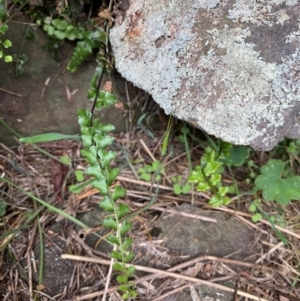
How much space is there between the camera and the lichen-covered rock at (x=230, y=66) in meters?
1.68

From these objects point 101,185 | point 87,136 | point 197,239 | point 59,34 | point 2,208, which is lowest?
point 2,208

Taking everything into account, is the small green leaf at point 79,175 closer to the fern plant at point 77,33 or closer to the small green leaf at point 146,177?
the small green leaf at point 146,177

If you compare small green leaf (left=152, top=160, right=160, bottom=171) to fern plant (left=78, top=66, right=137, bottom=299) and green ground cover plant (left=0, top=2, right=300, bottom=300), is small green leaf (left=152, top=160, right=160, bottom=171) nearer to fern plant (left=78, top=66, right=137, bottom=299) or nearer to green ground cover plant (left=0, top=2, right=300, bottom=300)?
green ground cover plant (left=0, top=2, right=300, bottom=300)

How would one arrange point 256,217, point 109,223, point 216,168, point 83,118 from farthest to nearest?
point 256,217
point 216,168
point 83,118
point 109,223

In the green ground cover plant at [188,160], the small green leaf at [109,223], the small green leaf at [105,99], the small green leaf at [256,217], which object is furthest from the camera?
the small green leaf at [256,217]

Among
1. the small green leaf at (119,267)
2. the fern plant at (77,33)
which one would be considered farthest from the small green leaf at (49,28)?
the small green leaf at (119,267)

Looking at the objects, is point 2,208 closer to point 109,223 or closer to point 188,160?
point 109,223

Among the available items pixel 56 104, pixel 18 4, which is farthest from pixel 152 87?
Result: pixel 18 4

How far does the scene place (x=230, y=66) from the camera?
1.72 meters

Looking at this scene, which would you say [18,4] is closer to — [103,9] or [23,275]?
[103,9]

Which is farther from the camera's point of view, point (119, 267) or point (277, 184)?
point (277, 184)

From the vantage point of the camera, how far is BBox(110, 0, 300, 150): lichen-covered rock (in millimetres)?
1683

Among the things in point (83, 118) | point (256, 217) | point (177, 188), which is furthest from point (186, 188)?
point (83, 118)

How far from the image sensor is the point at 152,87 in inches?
73.5
